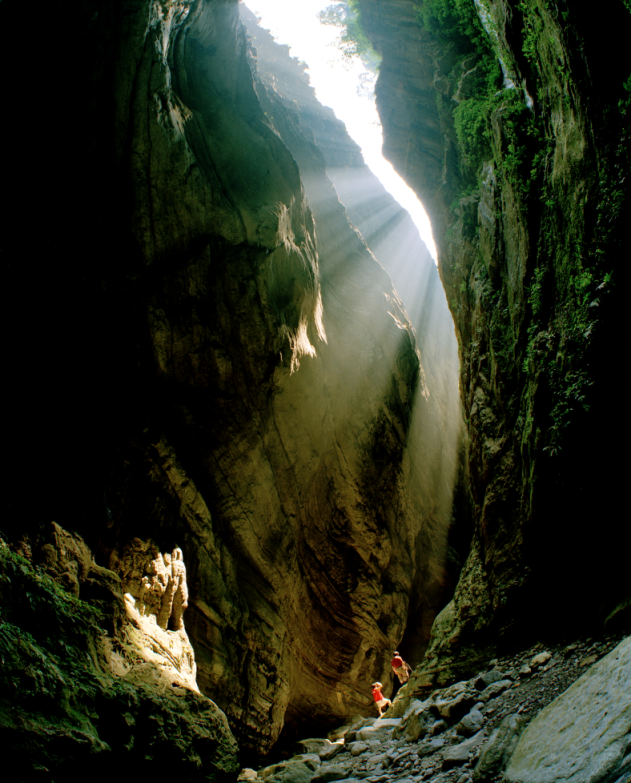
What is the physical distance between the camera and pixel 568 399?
6090 millimetres

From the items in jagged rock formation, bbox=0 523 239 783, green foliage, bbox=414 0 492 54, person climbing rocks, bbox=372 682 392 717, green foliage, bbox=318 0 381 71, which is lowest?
person climbing rocks, bbox=372 682 392 717

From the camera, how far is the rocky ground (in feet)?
11.1

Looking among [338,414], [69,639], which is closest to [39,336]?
[69,639]

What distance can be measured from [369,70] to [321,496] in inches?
790

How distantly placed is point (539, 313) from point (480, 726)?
5957 millimetres

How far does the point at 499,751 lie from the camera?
3580 mm

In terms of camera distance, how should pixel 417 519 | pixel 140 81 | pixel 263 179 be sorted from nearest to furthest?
pixel 140 81
pixel 263 179
pixel 417 519

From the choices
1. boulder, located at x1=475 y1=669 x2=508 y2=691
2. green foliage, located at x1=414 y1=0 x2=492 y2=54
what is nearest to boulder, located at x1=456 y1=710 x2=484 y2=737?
boulder, located at x1=475 y1=669 x2=508 y2=691

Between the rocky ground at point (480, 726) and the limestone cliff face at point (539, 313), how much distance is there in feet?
3.19

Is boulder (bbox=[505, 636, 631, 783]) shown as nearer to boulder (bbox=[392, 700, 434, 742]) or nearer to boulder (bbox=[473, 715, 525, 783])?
boulder (bbox=[473, 715, 525, 783])

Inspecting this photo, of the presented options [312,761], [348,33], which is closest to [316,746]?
[312,761]

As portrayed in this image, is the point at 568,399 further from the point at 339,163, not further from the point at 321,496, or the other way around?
the point at 339,163

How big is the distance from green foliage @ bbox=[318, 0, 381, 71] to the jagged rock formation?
2242 centimetres

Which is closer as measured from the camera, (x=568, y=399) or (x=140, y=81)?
(x=568, y=399)
